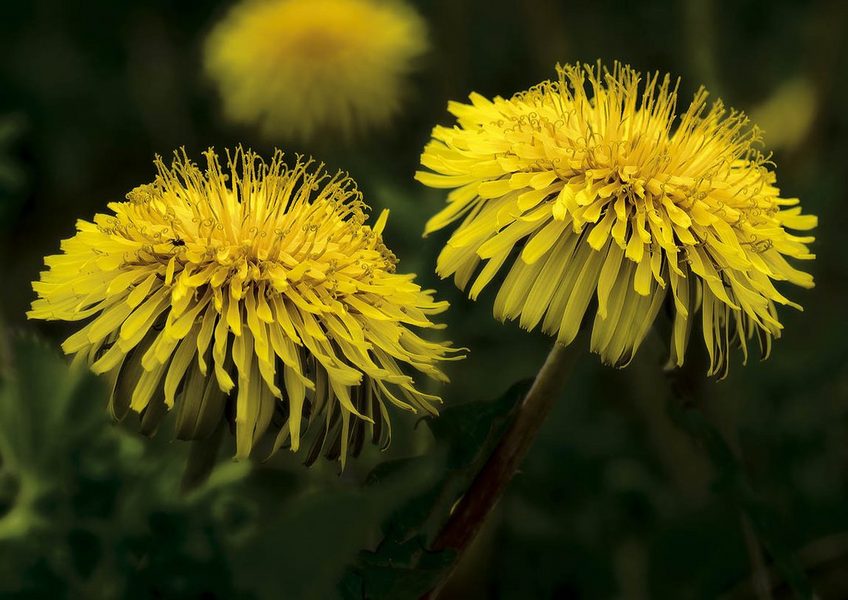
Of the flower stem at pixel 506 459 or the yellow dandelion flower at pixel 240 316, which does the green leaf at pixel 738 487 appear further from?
the yellow dandelion flower at pixel 240 316

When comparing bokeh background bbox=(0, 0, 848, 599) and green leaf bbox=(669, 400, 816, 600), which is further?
green leaf bbox=(669, 400, 816, 600)

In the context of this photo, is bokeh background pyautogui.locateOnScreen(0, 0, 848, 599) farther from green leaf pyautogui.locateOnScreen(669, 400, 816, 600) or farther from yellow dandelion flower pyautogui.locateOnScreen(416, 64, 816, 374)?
yellow dandelion flower pyautogui.locateOnScreen(416, 64, 816, 374)

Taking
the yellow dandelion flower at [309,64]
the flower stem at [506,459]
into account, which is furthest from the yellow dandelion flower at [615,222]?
the yellow dandelion flower at [309,64]

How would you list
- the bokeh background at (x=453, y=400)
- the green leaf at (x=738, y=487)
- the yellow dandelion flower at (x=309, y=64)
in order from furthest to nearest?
the yellow dandelion flower at (x=309, y=64), the green leaf at (x=738, y=487), the bokeh background at (x=453, y=400)

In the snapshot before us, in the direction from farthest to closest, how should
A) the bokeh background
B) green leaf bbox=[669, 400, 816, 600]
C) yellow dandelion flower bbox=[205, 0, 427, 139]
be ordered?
1. yellow dandelion flower bbox=[205, 0, 427, 139]
2. green leaf bbox=[669, 400, 816, 600]
3. the bokeh background

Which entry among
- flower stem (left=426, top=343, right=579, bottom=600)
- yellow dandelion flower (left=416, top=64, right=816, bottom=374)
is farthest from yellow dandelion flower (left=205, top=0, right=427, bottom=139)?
flower stem (left=426, top=343, right=579, bottom=600)

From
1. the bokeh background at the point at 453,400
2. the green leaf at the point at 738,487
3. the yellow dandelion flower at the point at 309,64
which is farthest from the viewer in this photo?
the yellow dandelion flower at the point at 309,64

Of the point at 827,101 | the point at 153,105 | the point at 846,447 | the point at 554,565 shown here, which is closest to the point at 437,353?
the point at 554,565

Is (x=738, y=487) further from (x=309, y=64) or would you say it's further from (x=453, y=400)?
(x=309, y=64)
